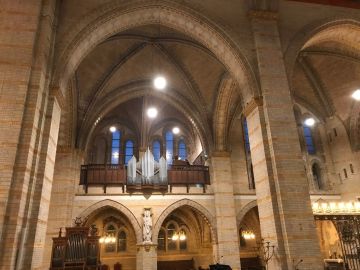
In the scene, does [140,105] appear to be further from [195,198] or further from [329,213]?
[329,213]

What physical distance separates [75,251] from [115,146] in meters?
9.67

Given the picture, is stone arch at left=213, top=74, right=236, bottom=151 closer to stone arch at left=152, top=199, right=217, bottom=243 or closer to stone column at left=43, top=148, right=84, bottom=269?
stone arch at left=152, top=199, right=217, bottom=243

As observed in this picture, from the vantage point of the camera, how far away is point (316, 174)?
18.0 metres

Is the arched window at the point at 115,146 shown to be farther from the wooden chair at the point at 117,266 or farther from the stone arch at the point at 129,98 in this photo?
the wooden chair at the point at 117,266

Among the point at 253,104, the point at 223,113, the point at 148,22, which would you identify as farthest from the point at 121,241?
the point at 148,22

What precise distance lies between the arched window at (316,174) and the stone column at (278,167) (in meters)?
10.3

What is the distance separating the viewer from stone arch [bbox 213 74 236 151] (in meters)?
15.6

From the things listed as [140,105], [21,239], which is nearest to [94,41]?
[21,239]

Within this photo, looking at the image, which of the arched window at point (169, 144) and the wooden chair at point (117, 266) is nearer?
the wooden chair at point (117, 266)

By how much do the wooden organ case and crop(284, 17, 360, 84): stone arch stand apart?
9312 mm

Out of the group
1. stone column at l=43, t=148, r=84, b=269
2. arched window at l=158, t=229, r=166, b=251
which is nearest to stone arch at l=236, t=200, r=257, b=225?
arched window at l=158, t=229, r=166, b=251

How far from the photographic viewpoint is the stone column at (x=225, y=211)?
48.4 ft

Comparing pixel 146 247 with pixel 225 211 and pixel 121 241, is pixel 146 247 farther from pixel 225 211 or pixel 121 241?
pixel 121 241

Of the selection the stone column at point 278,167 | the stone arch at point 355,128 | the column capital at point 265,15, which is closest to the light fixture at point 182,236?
the stone arch at point 355,128
